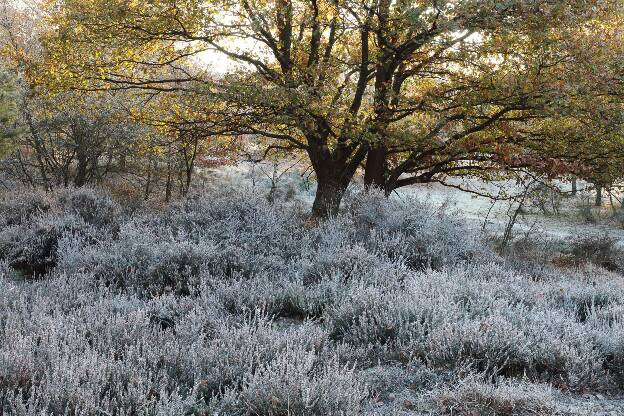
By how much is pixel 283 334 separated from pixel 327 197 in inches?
310

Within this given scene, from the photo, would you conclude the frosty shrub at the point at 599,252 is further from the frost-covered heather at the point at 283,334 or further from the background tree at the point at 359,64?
the frost-covered heather at the point at 283,334

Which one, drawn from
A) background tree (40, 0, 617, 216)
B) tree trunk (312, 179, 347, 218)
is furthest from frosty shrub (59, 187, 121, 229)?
tree trunk (312, 179, 347, 218)

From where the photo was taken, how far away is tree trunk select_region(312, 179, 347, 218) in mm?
10688

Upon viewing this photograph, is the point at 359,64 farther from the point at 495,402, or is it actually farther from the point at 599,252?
the point at 599,252

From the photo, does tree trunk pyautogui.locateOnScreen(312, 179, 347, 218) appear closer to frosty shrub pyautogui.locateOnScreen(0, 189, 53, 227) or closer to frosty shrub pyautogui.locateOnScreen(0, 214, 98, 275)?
frosty shrub pyautogui.locateOnScreen(0, 214, 98, 275)

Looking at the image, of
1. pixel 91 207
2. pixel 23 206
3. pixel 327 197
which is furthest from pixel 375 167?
pixel 23 206

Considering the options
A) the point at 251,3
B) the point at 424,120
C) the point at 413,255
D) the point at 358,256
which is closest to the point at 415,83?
the point at 424,120

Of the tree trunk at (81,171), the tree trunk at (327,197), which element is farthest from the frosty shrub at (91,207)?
the tree trunk at (81,171)

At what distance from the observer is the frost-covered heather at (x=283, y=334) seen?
9.03 feet

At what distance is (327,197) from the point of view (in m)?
11.4

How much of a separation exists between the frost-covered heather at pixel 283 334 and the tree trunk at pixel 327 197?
11.1 ft

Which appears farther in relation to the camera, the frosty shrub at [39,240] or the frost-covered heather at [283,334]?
the frosty shrub at [39,240]

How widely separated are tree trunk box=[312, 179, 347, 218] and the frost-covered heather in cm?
337

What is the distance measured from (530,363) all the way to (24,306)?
3958mm
